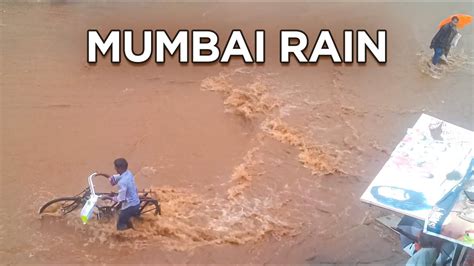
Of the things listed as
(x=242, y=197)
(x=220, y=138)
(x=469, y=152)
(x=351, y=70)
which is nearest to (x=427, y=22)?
(x=351, y=70)

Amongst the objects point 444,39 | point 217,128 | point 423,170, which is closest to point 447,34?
point 444,39

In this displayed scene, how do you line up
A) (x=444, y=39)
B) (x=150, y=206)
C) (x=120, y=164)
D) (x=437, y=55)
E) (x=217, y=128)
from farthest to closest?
(x=437, y=55), (x=444, y=39), (x=217, y=128), (x=150, y=206), (x=120, y=164)

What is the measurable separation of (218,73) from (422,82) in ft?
13.4

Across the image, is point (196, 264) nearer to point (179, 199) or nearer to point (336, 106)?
point (179, 199)

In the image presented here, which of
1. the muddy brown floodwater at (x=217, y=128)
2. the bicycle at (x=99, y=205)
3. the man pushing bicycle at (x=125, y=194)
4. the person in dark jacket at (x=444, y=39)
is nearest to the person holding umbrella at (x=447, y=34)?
the person in dark jacket at (x=444, y=39)

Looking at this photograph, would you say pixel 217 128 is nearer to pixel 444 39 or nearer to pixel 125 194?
pixel 125 194

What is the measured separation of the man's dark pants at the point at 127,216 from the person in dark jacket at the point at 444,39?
23.0 ft

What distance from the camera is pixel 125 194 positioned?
23.8 ft

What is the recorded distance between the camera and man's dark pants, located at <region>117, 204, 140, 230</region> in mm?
7600

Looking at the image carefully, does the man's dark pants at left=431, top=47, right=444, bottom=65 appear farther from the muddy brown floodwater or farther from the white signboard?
the white signboard

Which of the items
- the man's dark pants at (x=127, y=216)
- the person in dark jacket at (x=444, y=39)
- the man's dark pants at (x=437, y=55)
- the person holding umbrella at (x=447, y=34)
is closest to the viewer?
the man's dark pants at (x=127, y=216)

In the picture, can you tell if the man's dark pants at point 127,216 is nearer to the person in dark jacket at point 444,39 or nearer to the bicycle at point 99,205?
the bicycle at point 99,205

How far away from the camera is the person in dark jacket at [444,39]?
36.9 feet

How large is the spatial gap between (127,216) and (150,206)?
0.48 m
